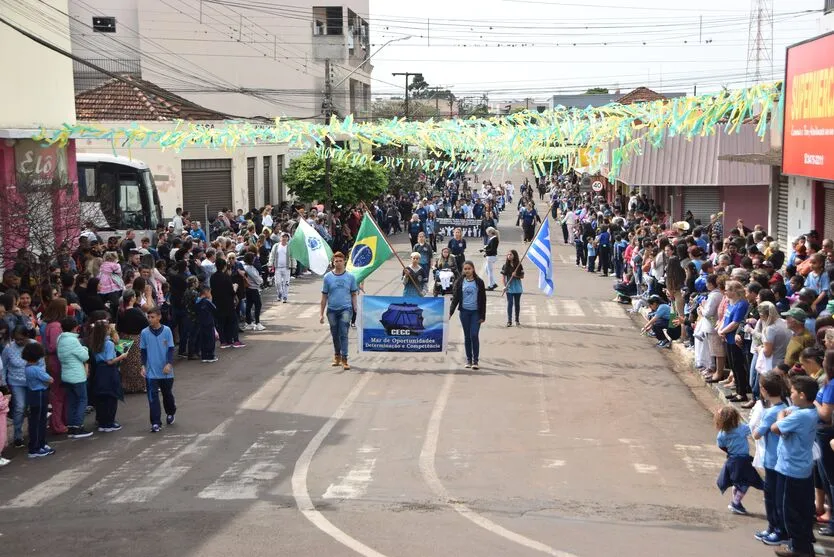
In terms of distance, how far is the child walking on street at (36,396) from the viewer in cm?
1148

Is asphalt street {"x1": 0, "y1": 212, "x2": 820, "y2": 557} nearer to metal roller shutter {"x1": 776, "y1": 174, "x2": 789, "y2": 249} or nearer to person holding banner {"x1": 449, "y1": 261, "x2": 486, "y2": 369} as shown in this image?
person holding banner {"x1": 449, "y1": 261, "x2": 486, "y2": 369}

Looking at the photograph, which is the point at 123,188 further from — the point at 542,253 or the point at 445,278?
the point at 542,253

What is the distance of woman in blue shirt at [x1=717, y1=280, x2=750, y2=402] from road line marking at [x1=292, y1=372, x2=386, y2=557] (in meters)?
4.85

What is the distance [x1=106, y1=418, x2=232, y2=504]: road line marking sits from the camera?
9656 millimetres

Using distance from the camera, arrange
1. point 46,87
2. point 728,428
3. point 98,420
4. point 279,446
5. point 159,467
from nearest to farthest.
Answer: point 728,428, point 159,467, point 279,446, point 98,420, point 46,87

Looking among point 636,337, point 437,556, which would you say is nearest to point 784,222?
point 636,337

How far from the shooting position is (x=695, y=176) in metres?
34.2

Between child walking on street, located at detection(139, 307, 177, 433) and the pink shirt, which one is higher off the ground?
the pink shirt

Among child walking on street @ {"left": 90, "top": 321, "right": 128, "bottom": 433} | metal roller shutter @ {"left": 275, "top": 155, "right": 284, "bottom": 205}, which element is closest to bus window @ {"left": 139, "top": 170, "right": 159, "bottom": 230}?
child walking on street @ {"left": 90, "top": 321, "right": 128, "bottom": 433}

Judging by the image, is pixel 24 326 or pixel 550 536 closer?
pixel 550 536

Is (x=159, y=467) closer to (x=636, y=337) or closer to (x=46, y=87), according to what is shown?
(x=636, y=337)

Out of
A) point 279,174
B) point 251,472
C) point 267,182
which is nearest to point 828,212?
point 251,472

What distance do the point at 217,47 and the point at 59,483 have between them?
166 ft

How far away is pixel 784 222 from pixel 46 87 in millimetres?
17047
